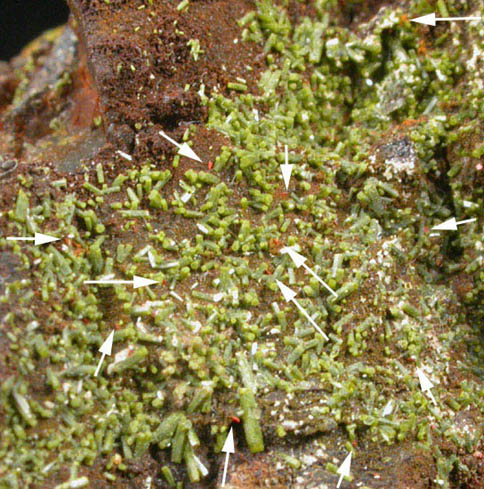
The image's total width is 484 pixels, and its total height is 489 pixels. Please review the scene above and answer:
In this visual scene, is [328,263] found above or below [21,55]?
below

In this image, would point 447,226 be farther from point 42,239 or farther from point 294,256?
point 42,239

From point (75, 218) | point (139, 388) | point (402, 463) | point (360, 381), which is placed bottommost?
point (402, 463)

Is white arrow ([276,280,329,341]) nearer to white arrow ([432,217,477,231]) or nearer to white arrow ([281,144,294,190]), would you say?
white arrow ([281,144,294,190])

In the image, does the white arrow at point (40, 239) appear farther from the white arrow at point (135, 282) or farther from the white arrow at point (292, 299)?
the white arrow at point (292, 299)

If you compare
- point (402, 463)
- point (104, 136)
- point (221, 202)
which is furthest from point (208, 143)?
point (402, 463)

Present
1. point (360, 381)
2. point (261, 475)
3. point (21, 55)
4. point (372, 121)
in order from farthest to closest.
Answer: point (21, 55) < point (372, 121) < point (360, 381) < point (261, 475)

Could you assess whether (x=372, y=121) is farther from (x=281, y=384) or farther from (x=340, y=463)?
(x=340, y=463)

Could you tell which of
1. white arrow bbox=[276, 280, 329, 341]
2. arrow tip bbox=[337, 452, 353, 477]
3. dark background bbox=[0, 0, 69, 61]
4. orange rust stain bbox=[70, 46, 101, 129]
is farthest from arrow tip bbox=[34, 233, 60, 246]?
dark background bbox=[0, 0, 69, 61]

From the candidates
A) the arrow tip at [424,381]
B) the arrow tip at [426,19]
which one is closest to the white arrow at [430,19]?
the arrow tip at [426,19]

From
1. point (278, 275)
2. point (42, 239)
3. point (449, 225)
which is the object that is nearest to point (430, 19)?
point (449, 225)
